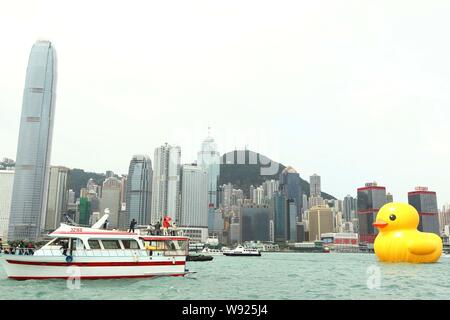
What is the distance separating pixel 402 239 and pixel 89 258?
29.3 m

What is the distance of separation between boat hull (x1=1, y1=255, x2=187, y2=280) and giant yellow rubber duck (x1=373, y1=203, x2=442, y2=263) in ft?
83.5

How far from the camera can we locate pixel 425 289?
23734 millimetres

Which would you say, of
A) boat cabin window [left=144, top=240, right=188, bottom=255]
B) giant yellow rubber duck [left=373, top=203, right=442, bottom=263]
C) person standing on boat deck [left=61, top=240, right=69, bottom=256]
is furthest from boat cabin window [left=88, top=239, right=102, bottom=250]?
giant yellow rubber duck [left=373, top=203, right=442, bottom=263]

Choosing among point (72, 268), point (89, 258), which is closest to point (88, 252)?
point (89, 258)

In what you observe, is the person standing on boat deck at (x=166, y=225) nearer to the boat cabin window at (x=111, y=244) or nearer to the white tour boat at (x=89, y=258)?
the white tour boat at (x=89, y=258)

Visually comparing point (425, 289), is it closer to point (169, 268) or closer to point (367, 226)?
point (169, 268)

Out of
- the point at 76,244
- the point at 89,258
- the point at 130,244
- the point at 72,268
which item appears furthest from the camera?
the point at 130,244

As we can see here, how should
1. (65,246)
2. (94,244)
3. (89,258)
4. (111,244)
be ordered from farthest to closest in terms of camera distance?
(111,244) < (94,244) < (65,246) < (89,258)

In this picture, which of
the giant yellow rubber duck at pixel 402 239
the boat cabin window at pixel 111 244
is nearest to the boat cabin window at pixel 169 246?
the boat cabin window at pixel 111 244

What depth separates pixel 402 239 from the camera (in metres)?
39.4

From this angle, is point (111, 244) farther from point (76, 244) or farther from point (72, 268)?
point (72, 268)

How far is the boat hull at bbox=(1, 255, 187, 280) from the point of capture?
23234 millimetres

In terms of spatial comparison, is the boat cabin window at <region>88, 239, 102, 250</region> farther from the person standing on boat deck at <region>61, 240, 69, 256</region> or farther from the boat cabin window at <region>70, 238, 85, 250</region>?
the person standing on boat deck at <region>61, 240, 69, 256</region>
